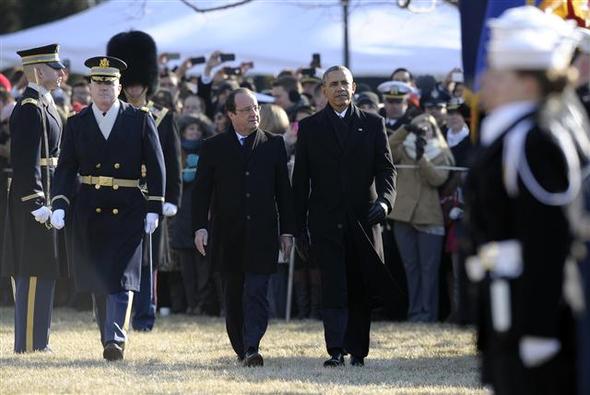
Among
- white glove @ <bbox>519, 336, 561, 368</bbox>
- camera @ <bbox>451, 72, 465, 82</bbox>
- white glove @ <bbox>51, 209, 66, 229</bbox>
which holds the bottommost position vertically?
camera @ <bbox>451, 72, 465, 82</bbox>

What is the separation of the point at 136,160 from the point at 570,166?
5.90m

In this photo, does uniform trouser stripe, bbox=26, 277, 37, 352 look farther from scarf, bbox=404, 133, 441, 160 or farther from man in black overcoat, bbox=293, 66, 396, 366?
scarf, bbox=404, 133, 441, 160

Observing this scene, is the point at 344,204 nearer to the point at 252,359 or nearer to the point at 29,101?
the point at 252,359

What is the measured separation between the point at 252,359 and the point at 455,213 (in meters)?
3.96

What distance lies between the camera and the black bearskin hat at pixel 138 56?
43.3 ft

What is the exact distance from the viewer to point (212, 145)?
10.5 metres

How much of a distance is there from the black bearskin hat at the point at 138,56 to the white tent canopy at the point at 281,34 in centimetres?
682

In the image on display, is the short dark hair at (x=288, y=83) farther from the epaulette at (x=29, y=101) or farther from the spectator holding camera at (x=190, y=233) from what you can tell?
the epaulette at (x=29, y=101)

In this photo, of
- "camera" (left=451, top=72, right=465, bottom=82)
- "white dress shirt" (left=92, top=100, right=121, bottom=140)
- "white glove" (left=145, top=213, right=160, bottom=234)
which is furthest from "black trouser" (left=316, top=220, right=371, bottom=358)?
"camera" (left=451, top=72, right=465, bottom=82)

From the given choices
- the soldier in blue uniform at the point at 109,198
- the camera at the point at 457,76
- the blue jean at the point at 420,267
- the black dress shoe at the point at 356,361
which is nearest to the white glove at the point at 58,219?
the soldier in blue uniform at the point at 109,198

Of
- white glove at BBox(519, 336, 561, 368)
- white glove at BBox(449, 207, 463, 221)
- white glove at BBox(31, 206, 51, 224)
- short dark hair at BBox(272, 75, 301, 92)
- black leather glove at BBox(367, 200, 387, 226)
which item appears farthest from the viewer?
short dark hair at BBox(272, 75, 301, 92)

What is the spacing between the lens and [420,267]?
14.0 m

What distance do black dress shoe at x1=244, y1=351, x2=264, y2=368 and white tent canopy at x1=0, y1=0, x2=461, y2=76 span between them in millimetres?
10611

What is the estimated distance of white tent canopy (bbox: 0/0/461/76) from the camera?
68.4 ft
